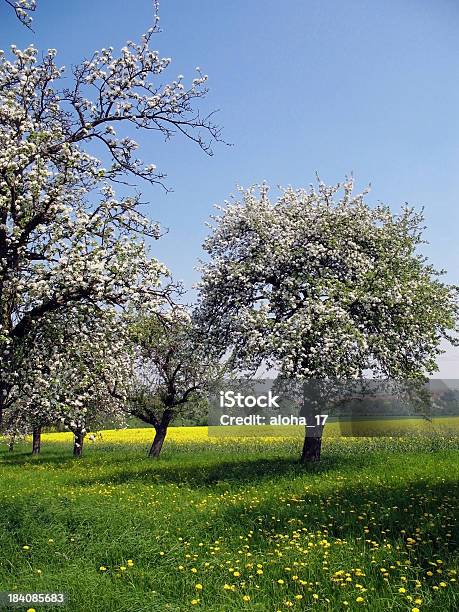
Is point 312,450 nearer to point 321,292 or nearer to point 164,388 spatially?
point 321,292

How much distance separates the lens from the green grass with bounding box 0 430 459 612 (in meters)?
8.11

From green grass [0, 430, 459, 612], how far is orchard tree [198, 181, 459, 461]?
14.0 feet

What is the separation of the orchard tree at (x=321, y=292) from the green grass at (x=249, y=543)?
4.28 m

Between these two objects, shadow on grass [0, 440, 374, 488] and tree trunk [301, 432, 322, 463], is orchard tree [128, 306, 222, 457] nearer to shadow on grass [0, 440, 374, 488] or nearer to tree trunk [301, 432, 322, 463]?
shadow on grass [0, 440, 374, 488]

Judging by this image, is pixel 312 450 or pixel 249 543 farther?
pixel 312 450

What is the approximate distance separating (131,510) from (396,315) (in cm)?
1230

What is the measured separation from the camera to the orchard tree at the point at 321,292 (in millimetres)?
19984

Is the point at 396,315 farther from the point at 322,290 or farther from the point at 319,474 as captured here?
the point at 319,474

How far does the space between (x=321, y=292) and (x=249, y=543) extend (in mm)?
11418

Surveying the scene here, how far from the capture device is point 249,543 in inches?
430

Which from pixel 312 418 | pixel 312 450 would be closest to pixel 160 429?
pixel 312 450

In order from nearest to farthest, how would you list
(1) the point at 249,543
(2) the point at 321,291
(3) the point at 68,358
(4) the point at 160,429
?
1. (1) the point at 249,543
2. (3) the point at 68,358
3. (2) the point at 321,291
4. (4) the point at 160,429

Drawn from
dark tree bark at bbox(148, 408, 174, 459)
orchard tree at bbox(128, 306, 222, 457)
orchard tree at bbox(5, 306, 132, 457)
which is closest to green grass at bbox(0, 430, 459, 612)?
orchard tree at bbox(5, 306, 132, 457)

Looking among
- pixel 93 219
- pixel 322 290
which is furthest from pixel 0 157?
pixel 322 290
